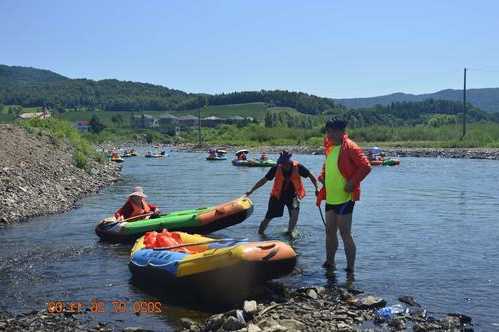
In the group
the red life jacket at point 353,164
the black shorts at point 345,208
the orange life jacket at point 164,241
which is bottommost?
the orange life jacket at point 164,241

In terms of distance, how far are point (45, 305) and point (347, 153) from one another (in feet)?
16.0

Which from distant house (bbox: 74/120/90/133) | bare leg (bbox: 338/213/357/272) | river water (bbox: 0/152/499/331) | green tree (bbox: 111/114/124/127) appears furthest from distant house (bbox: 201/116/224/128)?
bare leg (bbox: 338/213/357/272)

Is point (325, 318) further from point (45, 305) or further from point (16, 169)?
point (16, 169)

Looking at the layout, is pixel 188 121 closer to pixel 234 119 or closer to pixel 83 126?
pixel 234 119

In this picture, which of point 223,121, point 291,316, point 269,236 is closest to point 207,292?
point 291,316

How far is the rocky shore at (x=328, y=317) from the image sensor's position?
6.90 m

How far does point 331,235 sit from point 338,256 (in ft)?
5.25

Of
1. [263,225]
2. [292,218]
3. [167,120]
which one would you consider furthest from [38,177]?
[167,120]

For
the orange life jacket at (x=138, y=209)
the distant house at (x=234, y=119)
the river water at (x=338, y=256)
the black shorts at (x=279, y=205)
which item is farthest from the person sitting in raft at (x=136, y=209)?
the distant house at (x=234, y=119)

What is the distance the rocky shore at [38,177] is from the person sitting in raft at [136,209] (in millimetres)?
3589

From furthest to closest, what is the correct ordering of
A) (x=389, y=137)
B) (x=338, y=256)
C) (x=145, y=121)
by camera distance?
1. (x=145, y=121)
2. (x=389, y=137)
3. (x=338, y=256)

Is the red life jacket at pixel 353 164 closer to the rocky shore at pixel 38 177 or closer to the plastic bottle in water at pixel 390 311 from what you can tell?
the plastic bottle in water at pixel 390 311

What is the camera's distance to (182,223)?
12.9m

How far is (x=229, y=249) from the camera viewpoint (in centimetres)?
805
